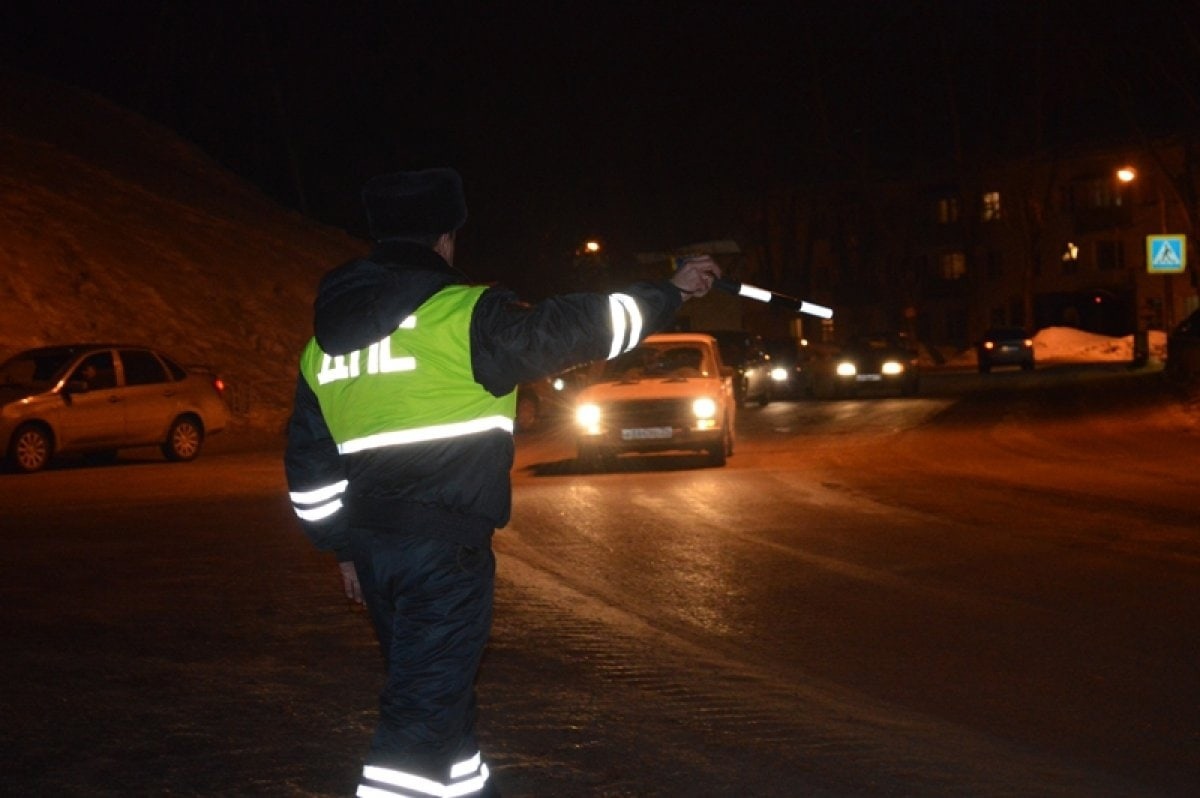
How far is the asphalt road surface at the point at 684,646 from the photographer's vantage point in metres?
6.62

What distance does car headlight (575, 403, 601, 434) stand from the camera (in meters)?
22.4

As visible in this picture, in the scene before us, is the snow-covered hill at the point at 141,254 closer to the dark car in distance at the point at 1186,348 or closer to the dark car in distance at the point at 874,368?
the dark car in distance at the point at 874,368

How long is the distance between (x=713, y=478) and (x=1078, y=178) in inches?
2871

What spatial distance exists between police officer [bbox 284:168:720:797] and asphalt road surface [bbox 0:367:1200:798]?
1727 millimetres

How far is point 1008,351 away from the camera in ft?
195

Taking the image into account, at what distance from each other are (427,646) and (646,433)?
1770 centimetres

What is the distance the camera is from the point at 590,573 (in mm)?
12094

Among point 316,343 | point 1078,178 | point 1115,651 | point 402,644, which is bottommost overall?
point 1115,651

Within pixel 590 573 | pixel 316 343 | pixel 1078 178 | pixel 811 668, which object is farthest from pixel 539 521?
pixel 1078 178

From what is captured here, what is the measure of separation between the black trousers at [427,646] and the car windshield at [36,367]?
20766 mm

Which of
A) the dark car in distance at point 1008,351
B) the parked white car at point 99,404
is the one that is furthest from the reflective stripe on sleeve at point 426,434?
the dark car in distance at point 1008,351

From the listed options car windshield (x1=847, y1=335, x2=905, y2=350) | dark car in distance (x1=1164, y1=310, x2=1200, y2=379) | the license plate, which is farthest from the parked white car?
car windshield (x1=847, y1=335, x2=905, y2=350)

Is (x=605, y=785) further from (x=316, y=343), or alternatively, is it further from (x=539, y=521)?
(x=539, y=521)

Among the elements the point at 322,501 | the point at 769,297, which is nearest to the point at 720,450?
the point at 769,297
